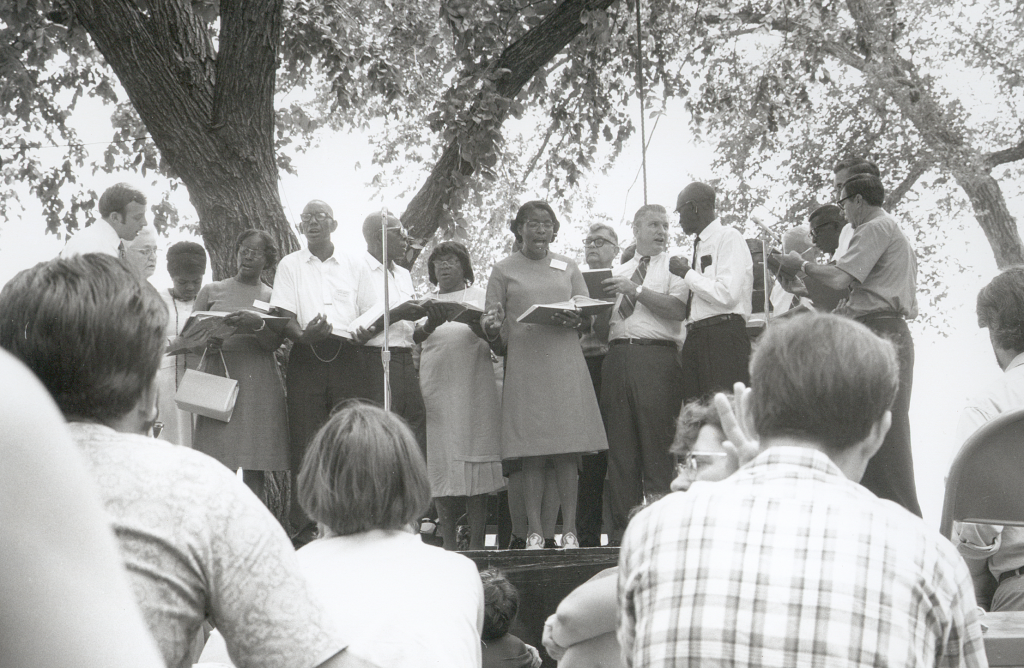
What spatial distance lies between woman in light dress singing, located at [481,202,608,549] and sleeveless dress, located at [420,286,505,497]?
177 mm

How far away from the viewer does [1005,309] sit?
3.50m

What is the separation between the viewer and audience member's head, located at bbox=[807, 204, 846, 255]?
6.90 metres

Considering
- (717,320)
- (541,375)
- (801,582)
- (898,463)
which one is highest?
(717,320)

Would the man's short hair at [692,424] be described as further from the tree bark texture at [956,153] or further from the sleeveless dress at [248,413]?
the tree bark texture at [956,153]

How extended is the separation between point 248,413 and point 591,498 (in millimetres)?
1978

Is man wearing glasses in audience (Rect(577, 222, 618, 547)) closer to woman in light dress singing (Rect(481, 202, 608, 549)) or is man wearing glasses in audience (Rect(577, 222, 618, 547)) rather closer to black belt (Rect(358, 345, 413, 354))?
woman in light dress singing (Rect(481, 202, 608, 549))

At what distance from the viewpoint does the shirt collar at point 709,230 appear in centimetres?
637

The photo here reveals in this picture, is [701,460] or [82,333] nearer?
[82,333]

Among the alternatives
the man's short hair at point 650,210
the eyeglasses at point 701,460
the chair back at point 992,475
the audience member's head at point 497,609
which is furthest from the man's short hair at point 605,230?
the chair back at point 992,475

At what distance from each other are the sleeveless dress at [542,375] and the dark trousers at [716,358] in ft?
1.83

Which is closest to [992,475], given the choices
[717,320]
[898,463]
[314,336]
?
[898,463]

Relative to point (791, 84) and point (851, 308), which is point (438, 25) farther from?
point (851, 308)

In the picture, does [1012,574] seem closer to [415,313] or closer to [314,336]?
[415,313]

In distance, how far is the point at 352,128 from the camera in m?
12.3
